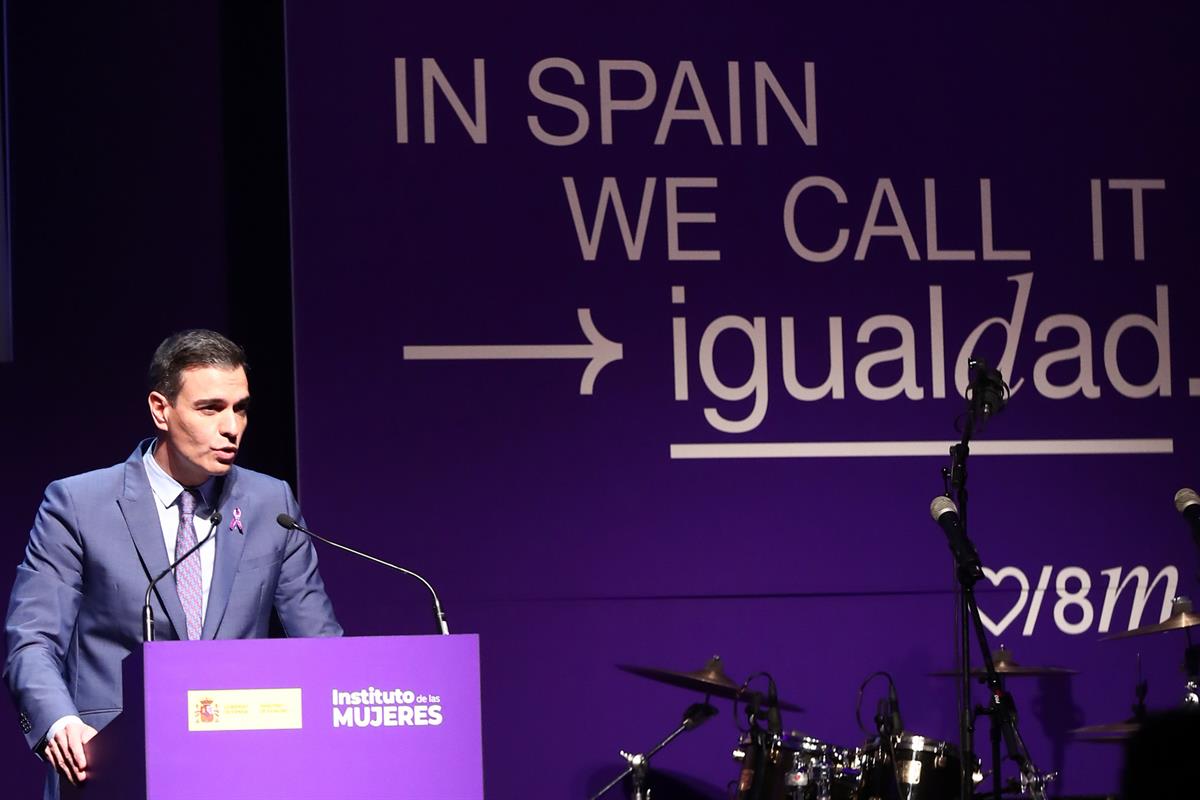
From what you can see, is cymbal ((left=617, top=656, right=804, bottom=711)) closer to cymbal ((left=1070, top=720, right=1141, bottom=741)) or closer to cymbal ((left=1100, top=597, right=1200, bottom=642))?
cymbal ((left=1070, top=720, right=1141, bottom=741))

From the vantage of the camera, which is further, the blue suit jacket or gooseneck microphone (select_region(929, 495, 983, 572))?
gooseneck microphone (select_region(929, 495, 983, 572))

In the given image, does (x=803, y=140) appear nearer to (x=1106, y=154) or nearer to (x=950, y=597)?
(x=1106, y=154)

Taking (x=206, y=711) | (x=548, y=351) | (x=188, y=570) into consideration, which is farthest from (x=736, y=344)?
(x=206, y=711)

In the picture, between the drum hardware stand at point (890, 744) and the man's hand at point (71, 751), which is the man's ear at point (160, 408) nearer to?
the man's hand at point (71, 751)

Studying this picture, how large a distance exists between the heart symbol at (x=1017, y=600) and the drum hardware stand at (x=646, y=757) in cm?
101

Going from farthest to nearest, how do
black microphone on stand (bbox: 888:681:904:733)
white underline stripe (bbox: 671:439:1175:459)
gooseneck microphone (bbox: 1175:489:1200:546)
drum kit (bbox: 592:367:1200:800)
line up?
white underline stripe (bbox: 671:439:1175:459), black microphone on stand (bbox: 888:681:904:733), drum kit (bbox: 592:367:1200:800), gooseneck microphone (bbox: 1175:489:1200:546)

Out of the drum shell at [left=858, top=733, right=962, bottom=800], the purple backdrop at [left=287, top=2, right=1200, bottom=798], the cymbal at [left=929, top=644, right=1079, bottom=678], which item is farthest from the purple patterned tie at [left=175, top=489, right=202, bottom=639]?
the cymbal at [left=929, top=644, right=1079, bottom=678]

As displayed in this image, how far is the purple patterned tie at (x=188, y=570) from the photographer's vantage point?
338 centimetres

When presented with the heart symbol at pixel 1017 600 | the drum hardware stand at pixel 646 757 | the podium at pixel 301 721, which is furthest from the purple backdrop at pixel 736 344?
the podium at pixel 301 721

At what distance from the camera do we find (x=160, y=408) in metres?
3.53

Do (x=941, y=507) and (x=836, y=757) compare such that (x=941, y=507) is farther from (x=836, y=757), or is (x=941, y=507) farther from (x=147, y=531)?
(x=147, y=531)

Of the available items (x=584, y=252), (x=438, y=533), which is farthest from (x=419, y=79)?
(x=438, y=533)

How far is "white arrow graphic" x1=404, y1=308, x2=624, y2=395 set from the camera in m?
5.02

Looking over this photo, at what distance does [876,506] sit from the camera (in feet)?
17.1
